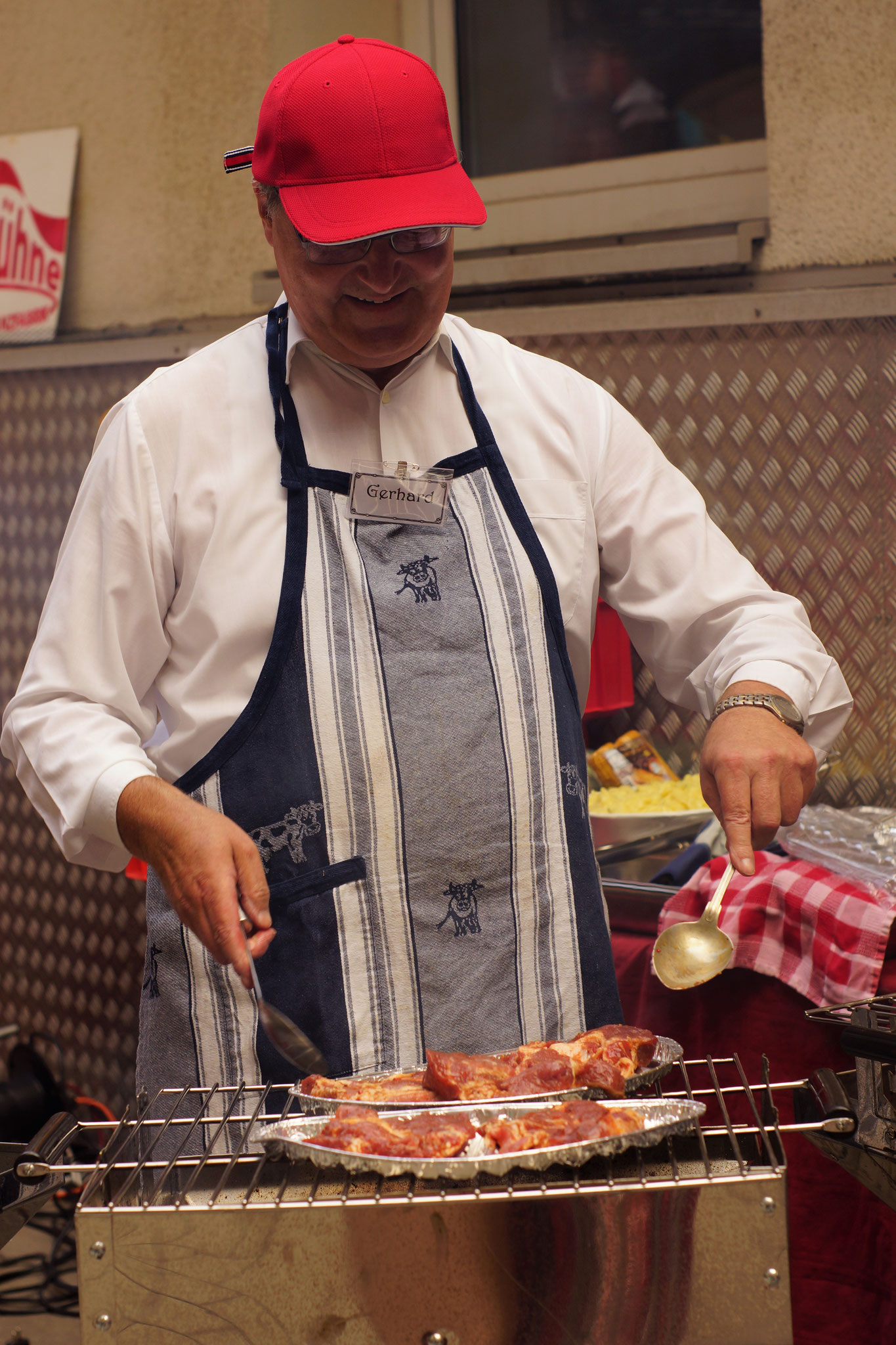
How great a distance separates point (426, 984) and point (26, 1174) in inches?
23.4

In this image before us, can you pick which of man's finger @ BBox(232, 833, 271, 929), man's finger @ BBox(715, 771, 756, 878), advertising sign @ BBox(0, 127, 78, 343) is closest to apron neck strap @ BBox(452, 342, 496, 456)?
man's finger @ BBox(715, 771, 756, 878)

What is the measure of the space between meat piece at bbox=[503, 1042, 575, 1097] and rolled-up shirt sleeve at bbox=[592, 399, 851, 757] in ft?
1.93

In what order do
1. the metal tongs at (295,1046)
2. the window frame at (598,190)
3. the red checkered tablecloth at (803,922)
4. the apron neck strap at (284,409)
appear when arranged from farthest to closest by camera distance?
the window frame at (598,190)
the red checkered tablecloth at (803,922)
the apron neck strap at (284,409)
the metal tongs at (295,1046)

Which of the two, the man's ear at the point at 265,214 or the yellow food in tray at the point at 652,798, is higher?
the man's ear at the point at 265,214

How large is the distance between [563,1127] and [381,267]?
1.05m

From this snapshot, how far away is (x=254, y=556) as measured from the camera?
5.50 ft

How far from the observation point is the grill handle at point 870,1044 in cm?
129

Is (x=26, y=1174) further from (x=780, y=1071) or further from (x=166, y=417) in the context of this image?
(x=780, y=1071)

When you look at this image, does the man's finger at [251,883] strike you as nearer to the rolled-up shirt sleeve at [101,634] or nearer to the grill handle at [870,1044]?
the rolled-up shirt sleeve at [101,634]

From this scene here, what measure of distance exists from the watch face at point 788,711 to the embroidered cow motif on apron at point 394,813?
1.01 feet

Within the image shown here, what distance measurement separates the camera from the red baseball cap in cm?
154

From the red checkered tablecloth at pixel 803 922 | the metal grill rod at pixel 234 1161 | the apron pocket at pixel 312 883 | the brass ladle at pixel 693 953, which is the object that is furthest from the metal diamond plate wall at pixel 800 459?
the metal grill rod at pixel 234 1161

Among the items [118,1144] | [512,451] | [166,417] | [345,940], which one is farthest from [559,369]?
[118,1144]

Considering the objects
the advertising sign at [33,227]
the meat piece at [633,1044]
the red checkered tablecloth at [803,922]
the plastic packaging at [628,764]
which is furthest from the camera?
the advertising sign at [33,227]
